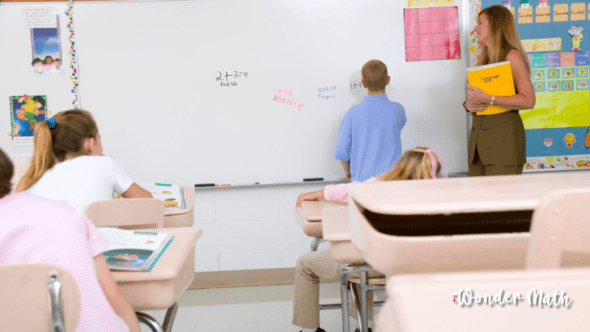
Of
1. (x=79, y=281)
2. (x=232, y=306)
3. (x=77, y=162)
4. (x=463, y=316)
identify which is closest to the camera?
(x=463, y=316)

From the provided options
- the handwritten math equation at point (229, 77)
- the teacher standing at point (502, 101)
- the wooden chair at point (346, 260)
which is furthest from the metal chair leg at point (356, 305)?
the handwritten math equation at point (229, 77)

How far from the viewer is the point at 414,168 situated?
1.82 meters

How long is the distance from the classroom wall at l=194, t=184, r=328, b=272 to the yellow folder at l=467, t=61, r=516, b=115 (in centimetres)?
112

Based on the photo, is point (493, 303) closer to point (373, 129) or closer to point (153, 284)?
point (153, 284)

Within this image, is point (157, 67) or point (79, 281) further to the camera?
point (157, 67)

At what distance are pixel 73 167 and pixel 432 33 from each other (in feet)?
7.17

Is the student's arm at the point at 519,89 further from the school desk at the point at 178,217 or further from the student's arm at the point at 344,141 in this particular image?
the school desk at the point at 178,217

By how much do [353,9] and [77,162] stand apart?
1.88m

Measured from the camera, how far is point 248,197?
3.01 metres

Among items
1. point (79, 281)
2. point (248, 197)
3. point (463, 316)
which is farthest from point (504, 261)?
point (248, 197)

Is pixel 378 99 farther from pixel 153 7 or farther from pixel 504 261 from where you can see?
pixel 504 261

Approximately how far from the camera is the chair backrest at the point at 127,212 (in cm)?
157

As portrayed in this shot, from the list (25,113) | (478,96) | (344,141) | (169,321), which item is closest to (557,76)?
(478,96)

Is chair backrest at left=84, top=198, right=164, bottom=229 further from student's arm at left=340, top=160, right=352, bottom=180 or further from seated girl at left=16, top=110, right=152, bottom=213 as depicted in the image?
student's arm at left=340, top=160, right=352, bottom=180
